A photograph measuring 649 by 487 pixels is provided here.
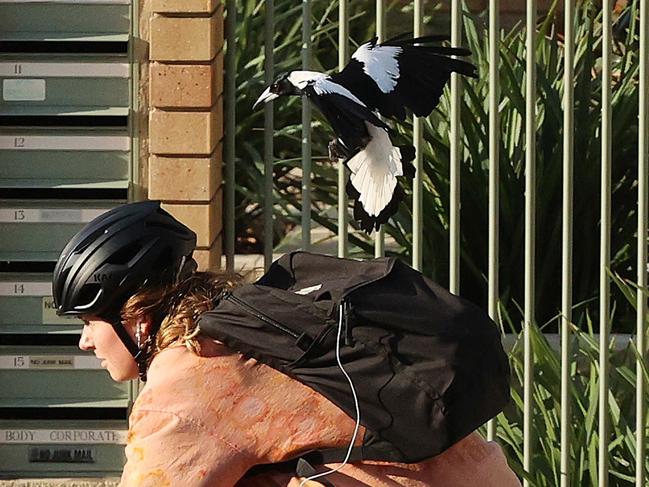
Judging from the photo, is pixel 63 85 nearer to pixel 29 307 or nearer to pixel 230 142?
pixel 230 142

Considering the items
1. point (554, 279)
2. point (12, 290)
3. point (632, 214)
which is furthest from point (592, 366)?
point (12, 290)

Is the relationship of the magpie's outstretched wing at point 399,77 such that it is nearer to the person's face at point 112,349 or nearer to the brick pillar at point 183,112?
the brick pillar at point 183,112

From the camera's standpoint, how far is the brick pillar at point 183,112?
368cm

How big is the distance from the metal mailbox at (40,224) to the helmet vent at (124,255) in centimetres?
147

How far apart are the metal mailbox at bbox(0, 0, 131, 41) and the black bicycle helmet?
4.72 ft

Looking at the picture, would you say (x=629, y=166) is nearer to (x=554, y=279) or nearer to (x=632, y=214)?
(x=632, y=214)

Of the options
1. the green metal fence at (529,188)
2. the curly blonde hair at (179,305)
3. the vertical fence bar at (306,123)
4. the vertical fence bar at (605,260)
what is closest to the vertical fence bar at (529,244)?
the green metal fence at (529,188)

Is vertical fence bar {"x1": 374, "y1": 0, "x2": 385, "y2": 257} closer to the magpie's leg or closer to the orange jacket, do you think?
the magpie's leg

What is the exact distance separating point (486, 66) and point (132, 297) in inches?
121

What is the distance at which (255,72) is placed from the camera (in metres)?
6.21

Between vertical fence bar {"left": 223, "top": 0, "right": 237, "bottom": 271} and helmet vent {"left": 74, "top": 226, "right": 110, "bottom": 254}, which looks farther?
vertical fence bar {"left": 223, "top": 0, "right": 237, "bottom": 271}

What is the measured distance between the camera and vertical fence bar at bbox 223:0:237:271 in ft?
12.8

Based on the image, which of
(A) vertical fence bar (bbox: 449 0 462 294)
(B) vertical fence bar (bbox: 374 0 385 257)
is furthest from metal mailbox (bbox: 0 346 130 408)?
(A) vertical fence bar (bbox: 449 0 462 294)

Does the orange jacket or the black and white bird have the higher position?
the black and white bird
